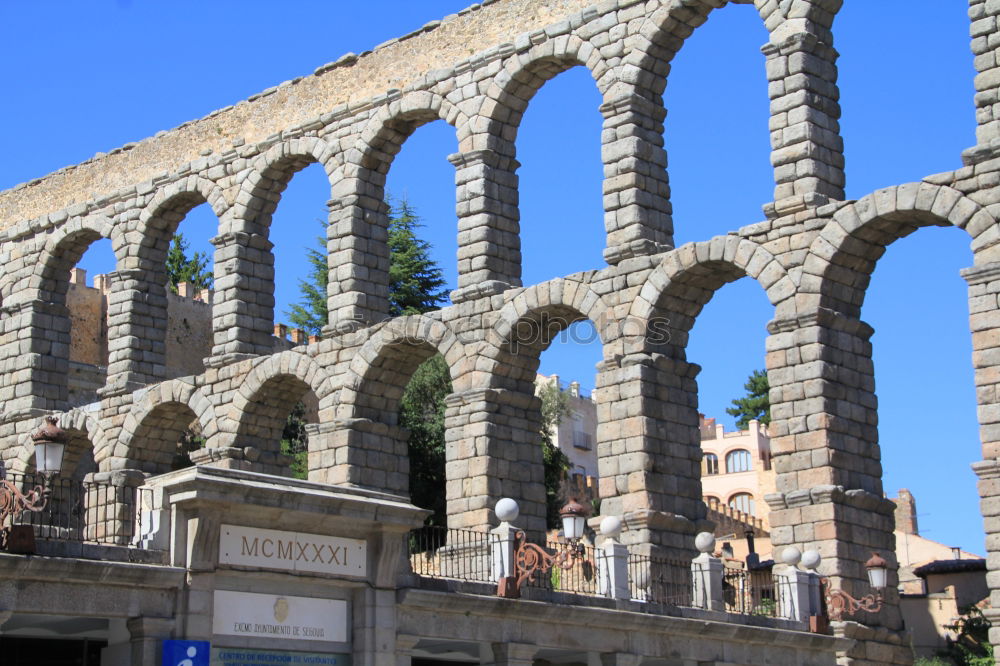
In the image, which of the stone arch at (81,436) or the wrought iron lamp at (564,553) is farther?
the stone arch at (81,436)

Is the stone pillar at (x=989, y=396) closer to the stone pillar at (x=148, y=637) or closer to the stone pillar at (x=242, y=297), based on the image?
the stone pillar at (x=148, y=637)

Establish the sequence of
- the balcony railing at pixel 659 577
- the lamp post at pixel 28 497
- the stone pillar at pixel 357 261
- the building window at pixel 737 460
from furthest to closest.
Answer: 1. the building window at pixel 737 460
2. the stone pillar at pixel 357 261
3. the balcony railing at pixel 659 577
4. the lamp post at pixel 28 497

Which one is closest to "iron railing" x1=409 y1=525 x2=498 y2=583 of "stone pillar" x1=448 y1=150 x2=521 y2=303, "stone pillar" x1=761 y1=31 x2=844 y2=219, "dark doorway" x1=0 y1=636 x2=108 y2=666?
"dark doorway" x1=0 y1=636 x2=108 y2=666

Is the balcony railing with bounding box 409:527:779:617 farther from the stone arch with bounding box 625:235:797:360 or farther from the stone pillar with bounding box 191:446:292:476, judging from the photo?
the stone pillar with bounding box 191:446:292:476

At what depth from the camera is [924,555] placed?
49.8m

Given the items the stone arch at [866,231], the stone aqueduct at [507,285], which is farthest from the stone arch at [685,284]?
the stone arch at [866,231]

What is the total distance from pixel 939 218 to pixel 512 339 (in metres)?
7.18

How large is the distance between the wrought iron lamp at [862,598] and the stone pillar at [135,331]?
15.4 m

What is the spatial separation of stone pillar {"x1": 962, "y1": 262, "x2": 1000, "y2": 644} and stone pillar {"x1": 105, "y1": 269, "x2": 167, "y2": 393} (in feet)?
55.3

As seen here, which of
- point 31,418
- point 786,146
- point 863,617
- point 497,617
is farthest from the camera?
point 31,418

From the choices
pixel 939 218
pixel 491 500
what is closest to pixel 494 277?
pixel 491 500

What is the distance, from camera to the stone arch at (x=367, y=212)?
29.2 m

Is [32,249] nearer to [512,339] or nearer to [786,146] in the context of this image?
[512,339]

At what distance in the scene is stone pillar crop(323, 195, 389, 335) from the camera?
29.2m
